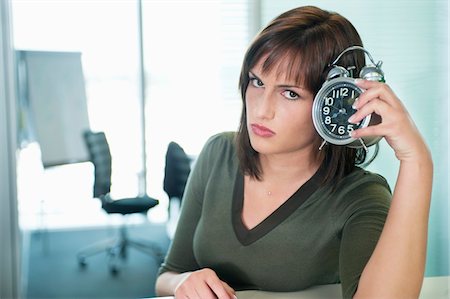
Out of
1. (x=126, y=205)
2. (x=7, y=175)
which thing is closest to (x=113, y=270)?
(x=126, y=205)

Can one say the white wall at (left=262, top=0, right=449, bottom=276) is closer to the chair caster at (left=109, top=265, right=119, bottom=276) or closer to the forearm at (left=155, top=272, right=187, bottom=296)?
the forearm at (left=155, top=272, right=187, bottom=296)

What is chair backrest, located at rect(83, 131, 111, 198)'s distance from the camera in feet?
11.5

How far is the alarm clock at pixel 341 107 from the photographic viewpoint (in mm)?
953

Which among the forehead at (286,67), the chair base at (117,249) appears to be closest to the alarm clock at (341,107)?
the forehead at (286,67)

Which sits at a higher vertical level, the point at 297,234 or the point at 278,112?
the point at 278,112

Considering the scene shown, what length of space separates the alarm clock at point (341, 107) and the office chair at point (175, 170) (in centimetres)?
225

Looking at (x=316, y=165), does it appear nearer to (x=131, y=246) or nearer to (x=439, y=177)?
(x=439, y=177)

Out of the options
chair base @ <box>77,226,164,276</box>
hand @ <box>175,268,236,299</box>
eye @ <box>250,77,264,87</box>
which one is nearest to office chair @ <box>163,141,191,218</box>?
chair base @ <box>77,226,164,276</box>

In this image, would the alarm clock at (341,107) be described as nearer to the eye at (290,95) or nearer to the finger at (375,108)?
the finger at (375,108)

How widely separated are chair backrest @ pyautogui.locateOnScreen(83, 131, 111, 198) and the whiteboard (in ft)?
0.39

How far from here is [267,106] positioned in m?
1.10

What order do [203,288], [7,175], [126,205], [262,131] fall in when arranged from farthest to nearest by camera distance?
[126,205], [7,175], [262,131], [203,288]

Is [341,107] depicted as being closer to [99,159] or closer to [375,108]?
[375,108]

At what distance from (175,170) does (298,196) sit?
2092 mm
